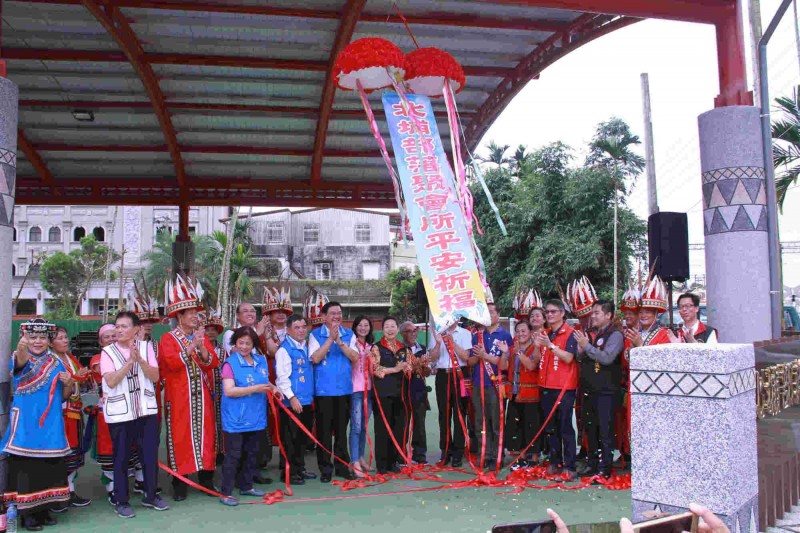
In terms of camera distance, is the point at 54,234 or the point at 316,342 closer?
the point at 316,342

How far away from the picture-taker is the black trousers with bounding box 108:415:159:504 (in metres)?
4.84

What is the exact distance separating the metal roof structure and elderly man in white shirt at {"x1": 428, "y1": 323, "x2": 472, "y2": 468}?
10.4ft

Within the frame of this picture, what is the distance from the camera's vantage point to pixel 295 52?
8352mm

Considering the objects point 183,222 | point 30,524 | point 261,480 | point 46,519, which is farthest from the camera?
point 183,222

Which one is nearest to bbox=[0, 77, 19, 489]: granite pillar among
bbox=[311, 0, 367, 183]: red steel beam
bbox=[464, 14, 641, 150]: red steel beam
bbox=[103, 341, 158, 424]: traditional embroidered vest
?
bbox=[103, 341, 158, 424]: traditional embroidered vest

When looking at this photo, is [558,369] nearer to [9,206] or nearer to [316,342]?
[316,342]

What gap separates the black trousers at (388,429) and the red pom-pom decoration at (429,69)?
280cm

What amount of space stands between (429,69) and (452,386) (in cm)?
294

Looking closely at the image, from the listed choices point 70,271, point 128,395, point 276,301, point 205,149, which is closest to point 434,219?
point 276,301

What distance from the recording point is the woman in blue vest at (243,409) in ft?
17.2

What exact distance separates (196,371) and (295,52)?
460cm

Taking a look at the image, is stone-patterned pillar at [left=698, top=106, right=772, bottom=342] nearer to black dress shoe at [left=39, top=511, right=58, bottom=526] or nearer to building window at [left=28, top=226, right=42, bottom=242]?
black dress shoe at [left=39, top=511, right=58, bottom=526]

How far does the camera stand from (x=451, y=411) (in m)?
6.48

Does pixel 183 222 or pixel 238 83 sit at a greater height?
pixel 238 83
